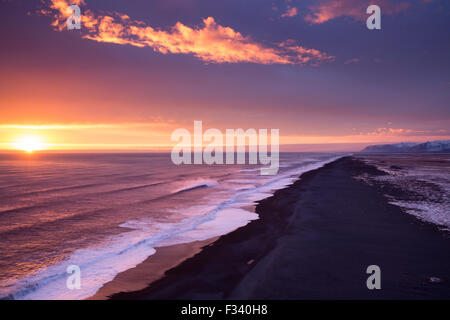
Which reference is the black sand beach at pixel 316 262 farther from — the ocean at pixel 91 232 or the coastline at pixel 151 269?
the ocean at pixel 91 232

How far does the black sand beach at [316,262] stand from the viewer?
6117 millimetres

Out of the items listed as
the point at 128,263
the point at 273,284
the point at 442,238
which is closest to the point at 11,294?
the point at 128,263

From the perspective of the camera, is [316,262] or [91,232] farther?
[91,232]

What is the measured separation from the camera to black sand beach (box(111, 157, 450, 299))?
6.12m

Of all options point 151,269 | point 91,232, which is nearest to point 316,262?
point 151,269

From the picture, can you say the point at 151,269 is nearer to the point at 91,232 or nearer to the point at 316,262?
the point at 316,262

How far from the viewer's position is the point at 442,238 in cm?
962

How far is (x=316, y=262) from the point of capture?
775 cm

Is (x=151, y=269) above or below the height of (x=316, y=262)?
below

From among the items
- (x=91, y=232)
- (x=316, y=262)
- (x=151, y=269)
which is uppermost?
(x=316, y=262)

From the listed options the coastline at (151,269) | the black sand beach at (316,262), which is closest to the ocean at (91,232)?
the coastline at (151,269)

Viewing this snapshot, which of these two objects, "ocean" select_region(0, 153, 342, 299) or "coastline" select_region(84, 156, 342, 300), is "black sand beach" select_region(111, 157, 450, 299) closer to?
"coastline" select_region(84, 156, 342, 300)

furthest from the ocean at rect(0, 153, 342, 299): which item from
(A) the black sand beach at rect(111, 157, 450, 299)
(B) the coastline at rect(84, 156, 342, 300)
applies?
(A) the black sand beach at rect(111, 157, 450, 299)
